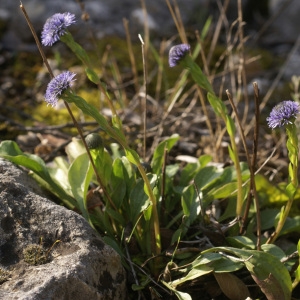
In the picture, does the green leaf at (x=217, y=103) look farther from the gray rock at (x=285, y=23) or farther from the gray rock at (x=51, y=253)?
the gray rock at (x=285, y=23)

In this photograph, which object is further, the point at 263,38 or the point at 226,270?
the point at 263,38

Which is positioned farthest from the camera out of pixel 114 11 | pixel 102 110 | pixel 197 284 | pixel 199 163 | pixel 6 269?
pixel 114 11

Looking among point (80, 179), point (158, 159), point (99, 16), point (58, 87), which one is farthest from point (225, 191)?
point (99, 16)

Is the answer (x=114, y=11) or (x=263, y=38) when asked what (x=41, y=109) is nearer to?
(x=114, y=11)

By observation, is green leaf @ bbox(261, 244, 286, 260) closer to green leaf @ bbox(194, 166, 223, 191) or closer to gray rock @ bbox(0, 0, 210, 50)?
green leaf @ bbox(194, 166, 223, 191)

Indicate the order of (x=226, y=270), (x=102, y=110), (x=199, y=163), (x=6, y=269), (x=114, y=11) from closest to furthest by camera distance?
(x=6, y=269) < (x=226, y=270) < (x=199, y=163) < (x=102, y=110) < (x=114, y=11)

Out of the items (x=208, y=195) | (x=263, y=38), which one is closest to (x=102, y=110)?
(x=208, y=195)
